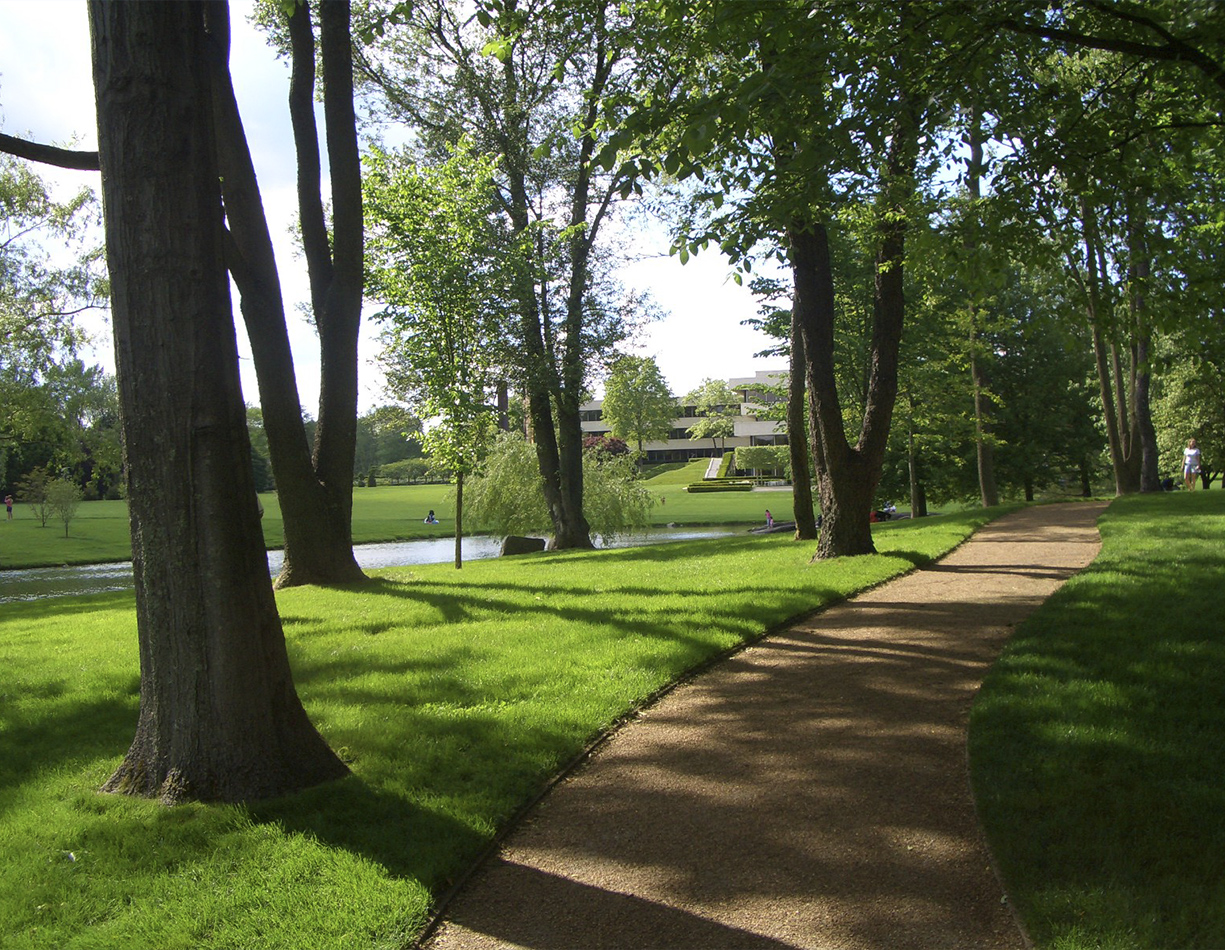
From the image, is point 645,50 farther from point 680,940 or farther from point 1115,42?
point 680,940

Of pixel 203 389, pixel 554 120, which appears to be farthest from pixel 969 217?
pixel 554 120

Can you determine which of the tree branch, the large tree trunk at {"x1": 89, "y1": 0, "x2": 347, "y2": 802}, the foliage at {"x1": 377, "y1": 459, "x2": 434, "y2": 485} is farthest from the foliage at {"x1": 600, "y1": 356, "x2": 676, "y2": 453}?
the large tree trunk at {"x1": 89, "y1": 0, "x2": 347, "y2": 802}

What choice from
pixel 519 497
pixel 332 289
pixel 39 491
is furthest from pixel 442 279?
pixel 39 491

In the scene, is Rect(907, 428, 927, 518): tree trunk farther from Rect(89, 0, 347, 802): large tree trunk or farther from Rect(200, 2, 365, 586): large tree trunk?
Rect(89, 0, 347, 802): large tree trunk

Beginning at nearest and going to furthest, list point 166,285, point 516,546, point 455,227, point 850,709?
1. point 166,285
2. point 850,709
3. point 455,227
4. point 516,546

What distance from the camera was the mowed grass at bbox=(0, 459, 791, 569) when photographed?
118 feet

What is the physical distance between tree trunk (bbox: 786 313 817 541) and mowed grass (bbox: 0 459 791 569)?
15.5 metres

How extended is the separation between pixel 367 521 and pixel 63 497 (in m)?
16.5

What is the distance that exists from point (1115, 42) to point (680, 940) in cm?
627

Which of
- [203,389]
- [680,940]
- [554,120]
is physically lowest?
[680,940]

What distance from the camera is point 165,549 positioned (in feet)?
15.0

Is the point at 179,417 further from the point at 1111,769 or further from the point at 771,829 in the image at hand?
the point at 1111,769

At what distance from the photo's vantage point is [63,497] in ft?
132

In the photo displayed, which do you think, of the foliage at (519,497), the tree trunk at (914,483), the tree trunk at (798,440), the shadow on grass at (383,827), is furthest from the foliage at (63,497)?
the shadow on grass at (383,827)
